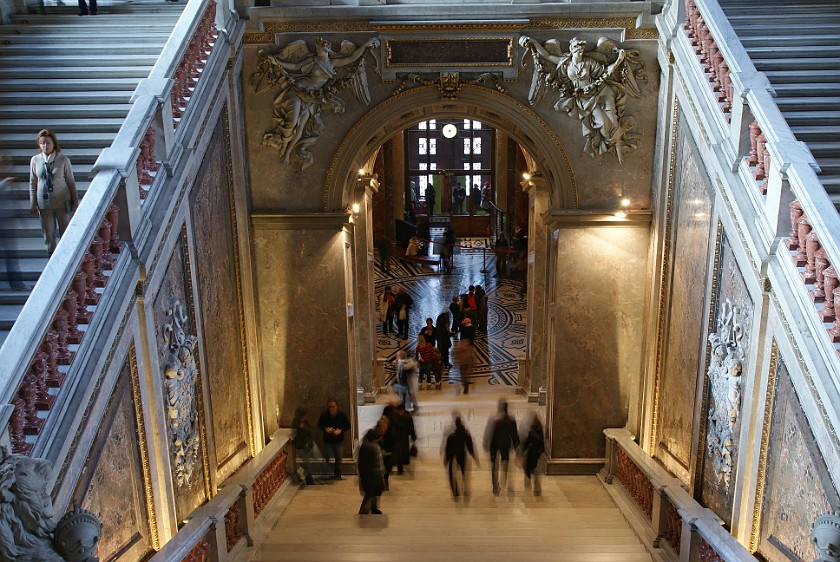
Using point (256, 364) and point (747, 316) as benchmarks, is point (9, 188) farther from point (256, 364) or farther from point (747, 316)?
point (747, 316)

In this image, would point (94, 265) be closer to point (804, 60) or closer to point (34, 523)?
point (34, 523)

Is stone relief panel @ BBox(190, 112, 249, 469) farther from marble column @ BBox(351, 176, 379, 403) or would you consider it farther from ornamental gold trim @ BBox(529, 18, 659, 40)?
ornamental gold trim @ BBox(529, 18, 659, 40)

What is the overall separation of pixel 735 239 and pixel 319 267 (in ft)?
17.0

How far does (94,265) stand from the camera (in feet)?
17.9

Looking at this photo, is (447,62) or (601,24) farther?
(447,62)

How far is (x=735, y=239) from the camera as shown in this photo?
6727mm

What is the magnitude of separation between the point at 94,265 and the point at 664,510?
624 centimetres

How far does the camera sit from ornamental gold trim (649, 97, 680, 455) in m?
8.54

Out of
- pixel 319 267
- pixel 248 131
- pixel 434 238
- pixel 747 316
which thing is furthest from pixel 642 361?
pixel 434 238

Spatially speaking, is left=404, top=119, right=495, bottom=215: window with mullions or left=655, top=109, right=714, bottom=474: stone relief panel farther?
left=404, top=119, right=495, bottom=215: window with mullions

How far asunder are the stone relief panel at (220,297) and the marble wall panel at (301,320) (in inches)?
25.2

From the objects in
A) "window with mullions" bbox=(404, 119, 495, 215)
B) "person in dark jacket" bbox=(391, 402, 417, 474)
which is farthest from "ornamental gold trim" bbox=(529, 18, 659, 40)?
"window with mullions" bbox=(404, 119, 495, 215)

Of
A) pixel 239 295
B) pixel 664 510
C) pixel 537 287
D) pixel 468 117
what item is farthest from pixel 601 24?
pixel 664 510

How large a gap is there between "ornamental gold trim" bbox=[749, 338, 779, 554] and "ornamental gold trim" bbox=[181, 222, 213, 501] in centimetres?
536
